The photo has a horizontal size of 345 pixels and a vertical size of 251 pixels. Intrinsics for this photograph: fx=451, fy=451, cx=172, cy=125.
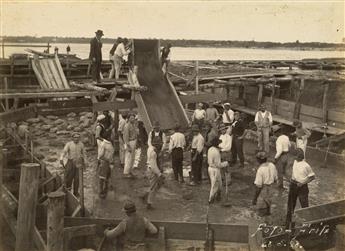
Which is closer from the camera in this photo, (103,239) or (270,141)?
(103,239)

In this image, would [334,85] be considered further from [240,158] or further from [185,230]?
[185,230]

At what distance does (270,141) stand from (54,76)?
366 inches

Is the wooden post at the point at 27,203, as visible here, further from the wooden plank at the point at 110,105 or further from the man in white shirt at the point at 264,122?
the man in white shirt at the point at 264,122

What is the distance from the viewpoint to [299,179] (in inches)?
376

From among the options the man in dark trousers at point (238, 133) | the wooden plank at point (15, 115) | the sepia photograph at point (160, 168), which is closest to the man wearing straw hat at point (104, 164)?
the sepia photograph at point (160, 168)

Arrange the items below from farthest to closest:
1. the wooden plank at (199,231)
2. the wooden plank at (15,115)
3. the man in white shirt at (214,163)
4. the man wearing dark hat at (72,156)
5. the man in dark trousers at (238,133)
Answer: the man in dark trousers at (238,133), the wooden plank at (15,115), the man wearing dark hat at (72,156), the man in white shirt at (214,163), the wooden plank at (199,231)

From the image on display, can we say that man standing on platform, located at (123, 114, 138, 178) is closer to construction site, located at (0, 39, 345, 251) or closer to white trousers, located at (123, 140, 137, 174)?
white trousers, located at (123, 140, 137, 174)

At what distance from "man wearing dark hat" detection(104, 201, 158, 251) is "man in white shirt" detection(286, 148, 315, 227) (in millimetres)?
3338

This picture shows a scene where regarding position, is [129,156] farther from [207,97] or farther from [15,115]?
[207,97]

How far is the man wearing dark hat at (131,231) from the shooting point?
7.52 metres

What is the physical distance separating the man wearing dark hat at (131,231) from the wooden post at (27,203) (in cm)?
133

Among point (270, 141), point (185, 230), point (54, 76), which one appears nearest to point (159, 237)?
point (185, 230)

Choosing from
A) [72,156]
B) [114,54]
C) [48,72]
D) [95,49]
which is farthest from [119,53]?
[72,156]

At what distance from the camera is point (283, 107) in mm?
21516
